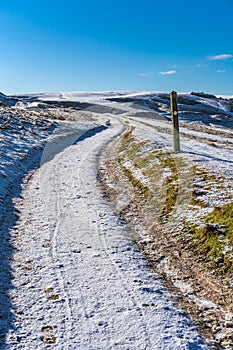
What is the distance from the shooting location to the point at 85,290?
5.16 metres

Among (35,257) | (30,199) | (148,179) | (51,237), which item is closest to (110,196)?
(148,179)

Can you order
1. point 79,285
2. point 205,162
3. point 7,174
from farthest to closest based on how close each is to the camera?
point 7,174, point 205,162, point 79,285

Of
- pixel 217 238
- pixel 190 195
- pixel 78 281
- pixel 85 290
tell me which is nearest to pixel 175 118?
pixel 190 195

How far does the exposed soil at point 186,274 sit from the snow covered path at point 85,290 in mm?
220

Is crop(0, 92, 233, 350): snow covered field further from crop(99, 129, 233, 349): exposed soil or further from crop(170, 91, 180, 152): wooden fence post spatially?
crop(170, 91, 180, 152): wooden fence post

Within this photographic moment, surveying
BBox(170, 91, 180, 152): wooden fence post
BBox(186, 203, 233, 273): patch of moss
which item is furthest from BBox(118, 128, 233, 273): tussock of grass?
BBox(170, 91, 180, 152): wooden fence post

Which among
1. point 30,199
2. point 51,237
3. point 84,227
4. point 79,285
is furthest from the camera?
point 30,199

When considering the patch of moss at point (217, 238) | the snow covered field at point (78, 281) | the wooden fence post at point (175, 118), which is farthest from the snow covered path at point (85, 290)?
the wooden fence post at point (175, 118)

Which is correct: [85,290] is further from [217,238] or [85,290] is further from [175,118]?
[175,118]

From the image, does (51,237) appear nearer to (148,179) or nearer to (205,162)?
(148,179)

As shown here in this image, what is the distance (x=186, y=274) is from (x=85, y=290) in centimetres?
182

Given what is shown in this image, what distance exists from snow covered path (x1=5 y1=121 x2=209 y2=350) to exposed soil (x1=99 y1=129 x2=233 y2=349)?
220 millimetres

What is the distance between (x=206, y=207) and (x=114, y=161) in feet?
27.3

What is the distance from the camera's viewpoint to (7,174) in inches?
483
